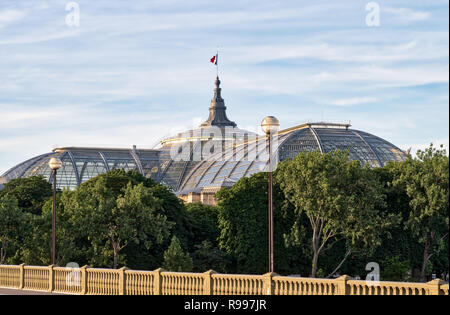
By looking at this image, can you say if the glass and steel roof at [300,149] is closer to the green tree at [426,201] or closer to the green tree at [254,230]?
the green tree at [254,230]

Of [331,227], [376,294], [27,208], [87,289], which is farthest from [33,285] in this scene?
[27,208]

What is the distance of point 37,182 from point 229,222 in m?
38.5

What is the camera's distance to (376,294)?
2720 cm

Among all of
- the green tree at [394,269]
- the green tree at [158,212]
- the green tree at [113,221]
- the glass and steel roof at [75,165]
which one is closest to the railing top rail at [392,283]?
the green tree at [113,221]

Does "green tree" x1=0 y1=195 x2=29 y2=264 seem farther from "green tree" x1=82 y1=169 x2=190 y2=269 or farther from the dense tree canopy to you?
"green tree" x1=82 y1=169 x2=190 y2=269

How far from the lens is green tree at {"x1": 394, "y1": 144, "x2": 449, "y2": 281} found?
76.2 metres

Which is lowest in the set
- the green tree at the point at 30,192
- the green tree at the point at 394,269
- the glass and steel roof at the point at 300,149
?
the green tree at the point at 394,269

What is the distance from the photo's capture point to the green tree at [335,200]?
252 ft

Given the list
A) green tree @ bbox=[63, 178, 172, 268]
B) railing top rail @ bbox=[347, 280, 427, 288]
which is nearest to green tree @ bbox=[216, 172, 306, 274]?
green tree @ bbox=[63, 178, 172, 268]

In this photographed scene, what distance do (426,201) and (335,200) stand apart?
349 inches

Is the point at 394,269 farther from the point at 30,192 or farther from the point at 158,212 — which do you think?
the point at 30,192

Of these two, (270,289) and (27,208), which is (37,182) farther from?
(270,289)

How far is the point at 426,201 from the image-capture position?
78.3m

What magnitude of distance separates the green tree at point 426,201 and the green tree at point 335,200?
2.52m
